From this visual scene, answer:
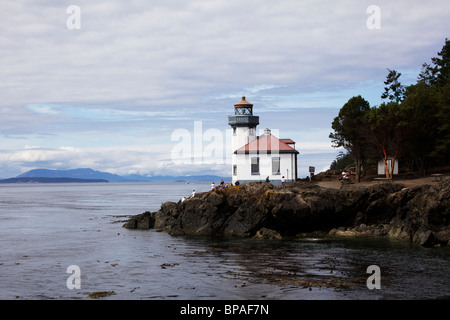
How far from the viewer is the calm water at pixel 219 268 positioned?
1956 centimetres

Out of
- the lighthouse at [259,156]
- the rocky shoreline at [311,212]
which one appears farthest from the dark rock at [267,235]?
the lighthouse at [259,156]

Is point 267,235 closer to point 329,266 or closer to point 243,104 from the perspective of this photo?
point 329,266

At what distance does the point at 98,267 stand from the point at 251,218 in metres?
13.4

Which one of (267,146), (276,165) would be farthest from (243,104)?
(276,165)

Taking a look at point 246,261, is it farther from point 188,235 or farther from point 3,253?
point 3,253

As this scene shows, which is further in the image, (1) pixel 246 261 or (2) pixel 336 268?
(1) pixel 246 261

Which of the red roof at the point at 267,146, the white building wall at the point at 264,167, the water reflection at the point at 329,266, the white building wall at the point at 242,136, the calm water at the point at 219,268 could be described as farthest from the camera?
the white building wall at the point at 242,136

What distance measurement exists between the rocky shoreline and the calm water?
6.98ft

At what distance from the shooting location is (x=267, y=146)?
51.9m

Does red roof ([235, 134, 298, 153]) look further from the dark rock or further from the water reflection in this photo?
the water reflection

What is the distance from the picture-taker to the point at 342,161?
9756cm

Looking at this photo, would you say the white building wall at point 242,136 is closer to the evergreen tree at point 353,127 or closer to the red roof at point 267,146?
the red roof at point 267,146

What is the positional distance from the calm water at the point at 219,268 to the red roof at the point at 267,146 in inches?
714

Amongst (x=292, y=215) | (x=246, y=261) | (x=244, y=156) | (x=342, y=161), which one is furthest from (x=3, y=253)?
(x=342, y=161)
